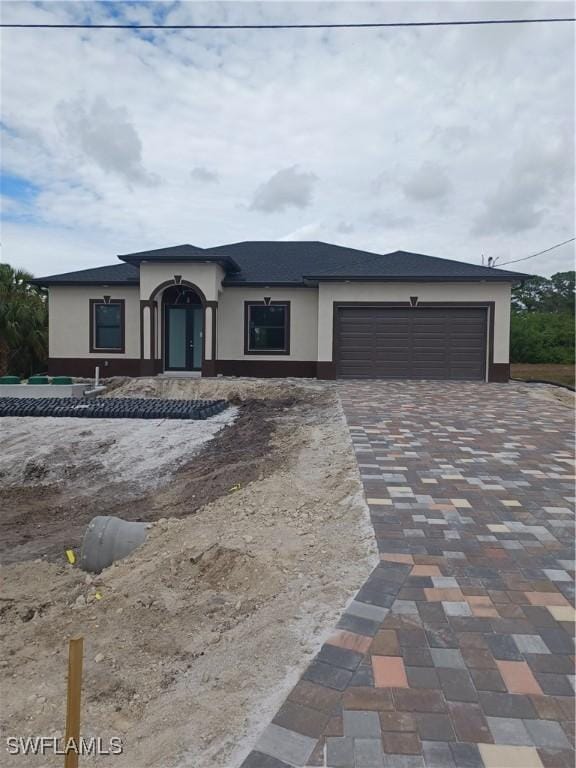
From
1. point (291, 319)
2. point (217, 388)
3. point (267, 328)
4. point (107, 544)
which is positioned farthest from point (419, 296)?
point (107, 544)

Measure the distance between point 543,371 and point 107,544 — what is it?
23.1m

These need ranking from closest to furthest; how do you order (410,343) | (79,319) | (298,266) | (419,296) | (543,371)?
(419,296) < (410,343) < (79,319) < (298,266) < (543,371)

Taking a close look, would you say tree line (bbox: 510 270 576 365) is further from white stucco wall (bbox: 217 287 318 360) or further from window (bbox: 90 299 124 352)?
window (bbox: 90 299 124 352)

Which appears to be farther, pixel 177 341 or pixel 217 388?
pixel 177 341

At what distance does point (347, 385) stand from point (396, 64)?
24.1 ft

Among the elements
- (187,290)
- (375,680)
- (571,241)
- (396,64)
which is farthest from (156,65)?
(571,241)

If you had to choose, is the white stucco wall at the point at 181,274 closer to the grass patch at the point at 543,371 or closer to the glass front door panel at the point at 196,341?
the glass front door panel at the point at 196,341

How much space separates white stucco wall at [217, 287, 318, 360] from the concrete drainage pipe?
12.2m

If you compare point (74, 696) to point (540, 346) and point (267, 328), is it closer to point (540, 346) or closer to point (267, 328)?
point (267, 328)

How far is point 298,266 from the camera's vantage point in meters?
17.8

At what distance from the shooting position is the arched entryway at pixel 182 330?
16422mm

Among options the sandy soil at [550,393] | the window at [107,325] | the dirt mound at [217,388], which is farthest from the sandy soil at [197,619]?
the window at [107,325]

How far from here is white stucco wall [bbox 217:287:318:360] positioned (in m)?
16.4

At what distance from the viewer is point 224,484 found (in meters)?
6.57
